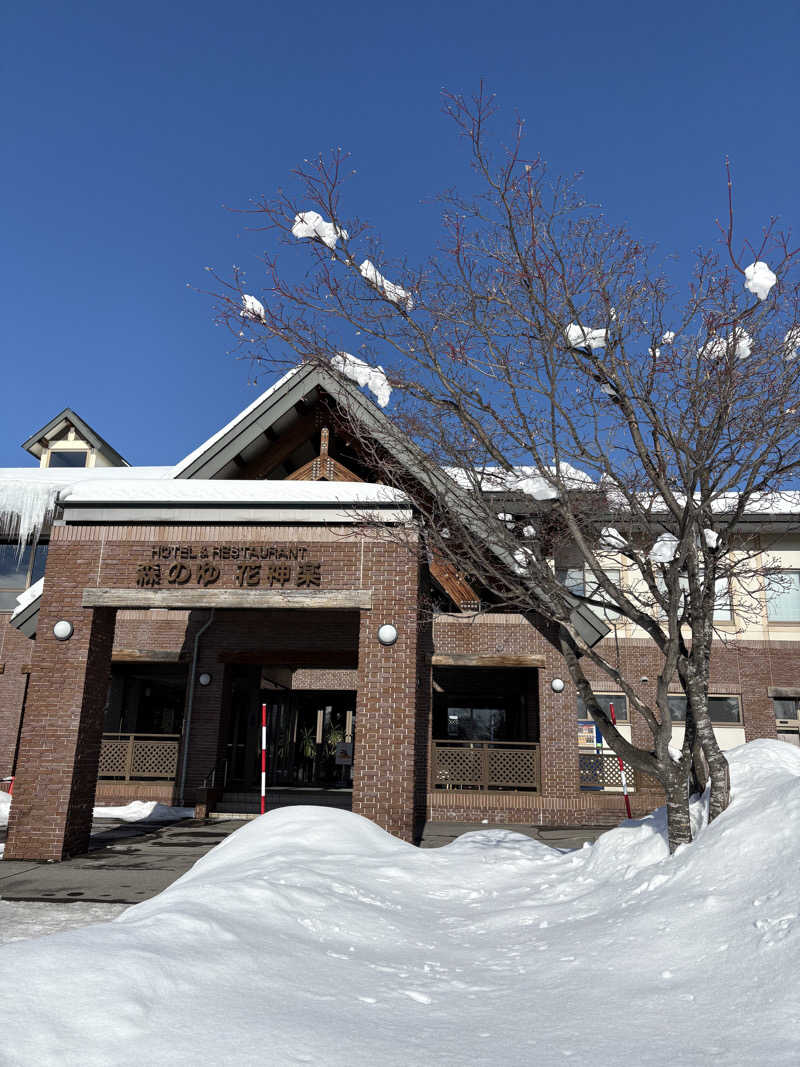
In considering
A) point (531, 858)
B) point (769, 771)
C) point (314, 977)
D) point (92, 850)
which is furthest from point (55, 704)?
point (769, 771)

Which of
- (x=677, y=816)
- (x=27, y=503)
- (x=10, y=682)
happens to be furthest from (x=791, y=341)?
(x=10, y=682)

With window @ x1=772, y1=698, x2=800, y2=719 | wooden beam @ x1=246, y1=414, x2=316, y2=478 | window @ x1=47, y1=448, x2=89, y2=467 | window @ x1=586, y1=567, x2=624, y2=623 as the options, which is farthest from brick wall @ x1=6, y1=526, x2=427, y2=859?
window @ x1=47, y1=448, x2=89, y2=467

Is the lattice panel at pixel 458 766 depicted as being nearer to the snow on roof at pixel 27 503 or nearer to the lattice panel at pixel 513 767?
the lattice panel at pixel 513 767

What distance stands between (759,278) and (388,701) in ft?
22.4

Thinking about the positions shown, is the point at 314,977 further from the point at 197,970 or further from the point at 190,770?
the point at 190,770

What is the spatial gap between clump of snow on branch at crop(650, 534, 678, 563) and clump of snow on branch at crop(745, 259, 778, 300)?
2074 millimetres

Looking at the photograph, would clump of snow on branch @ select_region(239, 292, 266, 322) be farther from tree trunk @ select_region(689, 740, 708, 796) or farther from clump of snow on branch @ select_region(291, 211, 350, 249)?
tree trunk @ select_region(689, 740, 708, 796)

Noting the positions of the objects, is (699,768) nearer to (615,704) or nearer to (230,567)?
(230,567)

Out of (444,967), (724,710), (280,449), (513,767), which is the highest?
(280,449)

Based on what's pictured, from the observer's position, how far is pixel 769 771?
19.6ft

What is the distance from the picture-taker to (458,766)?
1681 cm

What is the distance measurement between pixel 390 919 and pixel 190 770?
13300 mm

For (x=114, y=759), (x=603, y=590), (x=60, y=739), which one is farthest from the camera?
(x=114, y=759)

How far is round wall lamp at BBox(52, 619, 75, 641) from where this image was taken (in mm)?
10945
